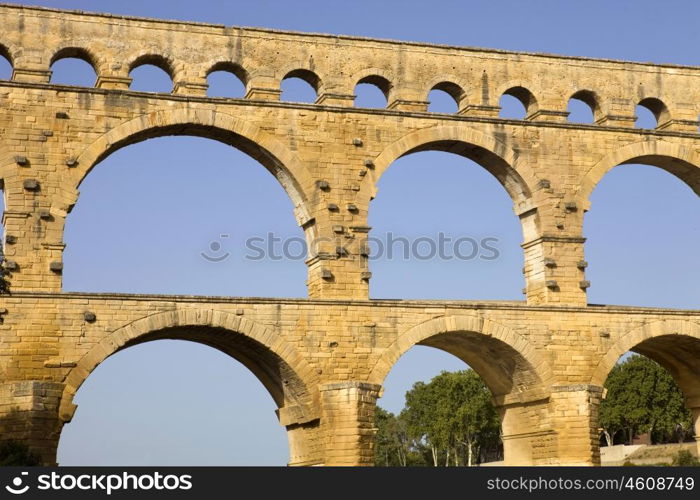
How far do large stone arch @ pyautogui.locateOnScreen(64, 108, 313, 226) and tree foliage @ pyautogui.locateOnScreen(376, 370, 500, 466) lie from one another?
3339 centimetres

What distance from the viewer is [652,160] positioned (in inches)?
1228

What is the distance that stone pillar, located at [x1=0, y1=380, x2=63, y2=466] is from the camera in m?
24.2

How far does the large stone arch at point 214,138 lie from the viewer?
1044 inches

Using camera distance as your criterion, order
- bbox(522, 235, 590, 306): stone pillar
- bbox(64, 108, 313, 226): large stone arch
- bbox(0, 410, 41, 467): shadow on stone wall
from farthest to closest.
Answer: bbox(522, 235, 590, 306): stone pillar < bbox(64, 108, 313, 226): large stone arch < bbox(0, 410, 41, 467): shadow on stone wall

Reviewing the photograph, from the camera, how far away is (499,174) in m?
29.8

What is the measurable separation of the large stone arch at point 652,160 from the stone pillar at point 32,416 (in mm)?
13037

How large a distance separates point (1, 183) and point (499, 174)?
1130cm

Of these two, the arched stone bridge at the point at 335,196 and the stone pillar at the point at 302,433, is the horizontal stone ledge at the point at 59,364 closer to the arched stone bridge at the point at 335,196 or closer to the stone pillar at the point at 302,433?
the arched stone bridge at the point at 335,196

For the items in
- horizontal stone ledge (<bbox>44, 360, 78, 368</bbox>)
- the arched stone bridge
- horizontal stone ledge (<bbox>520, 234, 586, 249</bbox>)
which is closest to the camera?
horizontal stone ledge (<bbox>44, 360, 78, 368</bbox>)

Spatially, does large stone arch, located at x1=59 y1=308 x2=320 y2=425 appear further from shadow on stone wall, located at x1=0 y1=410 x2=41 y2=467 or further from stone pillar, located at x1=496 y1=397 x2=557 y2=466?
stone pillar, located at x1=496 y1=397 x2=557 y2=466

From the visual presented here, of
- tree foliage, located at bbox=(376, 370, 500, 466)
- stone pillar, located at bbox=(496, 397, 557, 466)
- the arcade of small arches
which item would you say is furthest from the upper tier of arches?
tree foliage, located at bbox=(376, 370, 500, 466)

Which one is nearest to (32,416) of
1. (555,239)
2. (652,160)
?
(555,239)

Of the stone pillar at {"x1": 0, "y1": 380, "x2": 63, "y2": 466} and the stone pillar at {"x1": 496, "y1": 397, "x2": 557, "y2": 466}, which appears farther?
the stone pillar at {"x1": 496, "y1": 397, "x2": 557, "y2": 466}

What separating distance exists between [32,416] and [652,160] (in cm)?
1607
